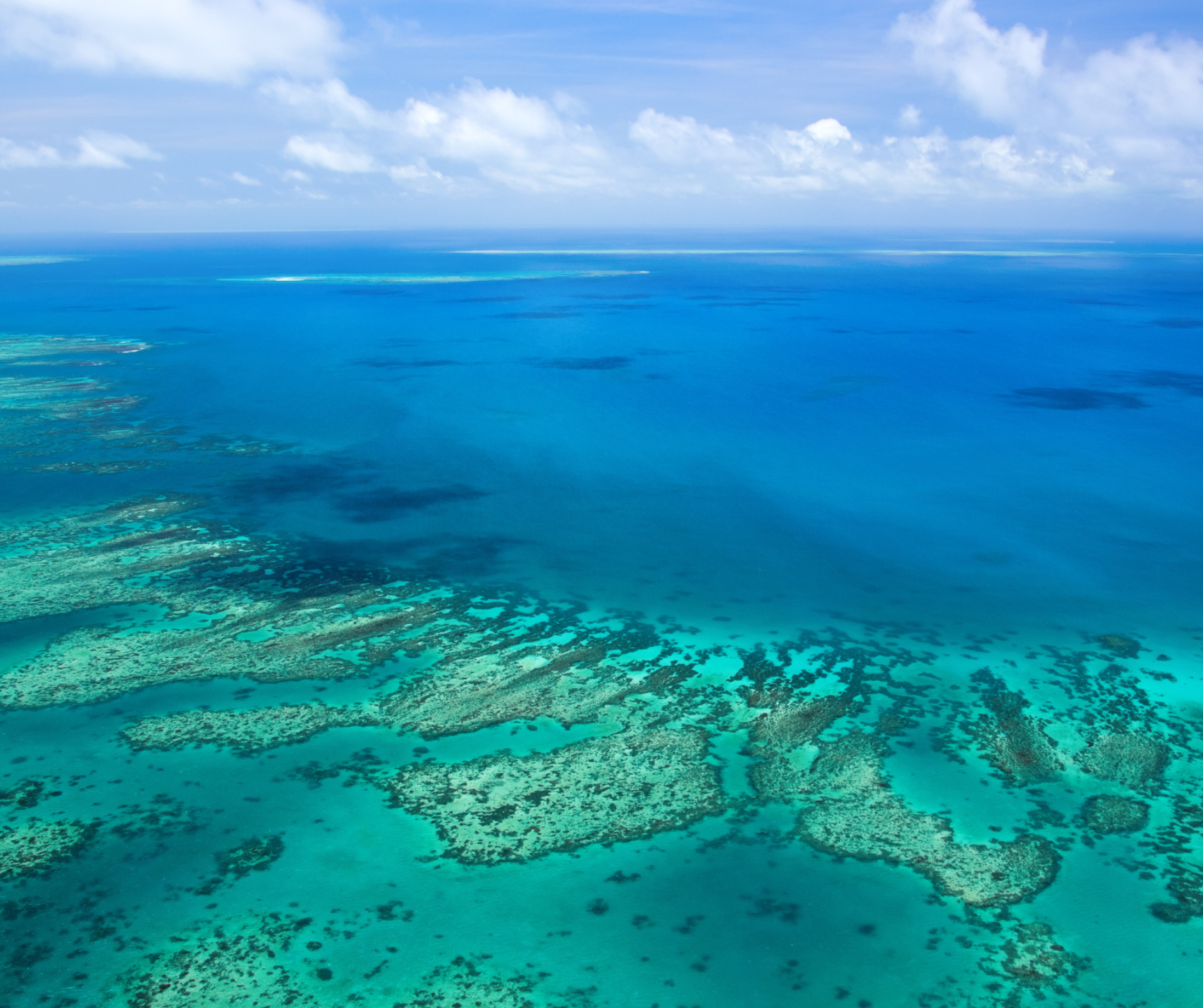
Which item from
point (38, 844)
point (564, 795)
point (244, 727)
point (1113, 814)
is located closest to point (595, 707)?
point (564, 795)

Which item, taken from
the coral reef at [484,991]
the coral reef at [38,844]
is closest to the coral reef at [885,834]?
the coral reef at [484,991]

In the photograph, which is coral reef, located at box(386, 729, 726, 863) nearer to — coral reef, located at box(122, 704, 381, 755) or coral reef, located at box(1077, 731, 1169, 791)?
coral reef, located at box(122, 704, 381, 755)

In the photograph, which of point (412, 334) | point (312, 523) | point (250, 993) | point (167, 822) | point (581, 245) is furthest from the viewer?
point (581, 245)

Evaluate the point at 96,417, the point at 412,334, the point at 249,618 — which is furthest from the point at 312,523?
the point at 412,334

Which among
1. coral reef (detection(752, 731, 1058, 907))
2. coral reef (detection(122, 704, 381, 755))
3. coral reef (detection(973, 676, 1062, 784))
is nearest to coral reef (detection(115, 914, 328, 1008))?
coral reef (detection(122, 704, 381, 755))

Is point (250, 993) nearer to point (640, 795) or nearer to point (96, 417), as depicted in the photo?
point (640, 795)

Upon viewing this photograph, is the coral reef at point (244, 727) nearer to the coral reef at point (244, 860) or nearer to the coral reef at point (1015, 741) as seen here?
the coral reef at point (244, 860)
